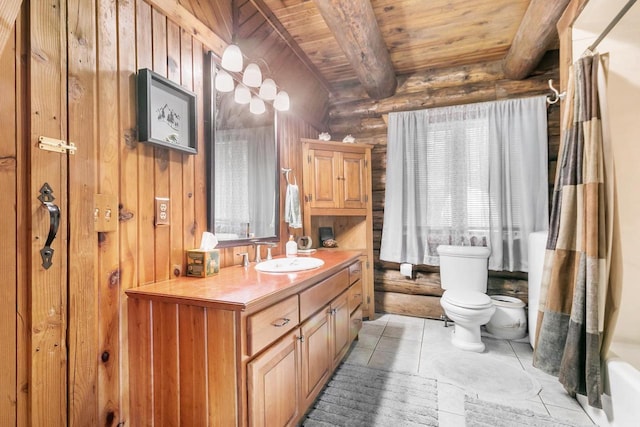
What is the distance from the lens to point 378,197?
3.31 metres

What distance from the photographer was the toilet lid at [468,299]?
226 cm

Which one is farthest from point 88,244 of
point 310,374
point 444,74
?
point 444,74

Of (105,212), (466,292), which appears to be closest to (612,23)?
(466,292)

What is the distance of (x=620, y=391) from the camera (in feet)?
4.42

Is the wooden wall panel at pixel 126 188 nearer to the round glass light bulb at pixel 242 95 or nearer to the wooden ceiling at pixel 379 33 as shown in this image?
the wooden ceiling at pixel 379 33

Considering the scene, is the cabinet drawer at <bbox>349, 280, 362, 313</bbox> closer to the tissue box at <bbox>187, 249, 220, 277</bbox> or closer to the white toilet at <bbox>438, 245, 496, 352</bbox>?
the white toilet at <bbox>438, 245, 496, 352</bbox>

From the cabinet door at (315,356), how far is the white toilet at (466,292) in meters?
1.20

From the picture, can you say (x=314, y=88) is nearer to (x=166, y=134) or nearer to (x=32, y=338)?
(x=166, y=134)

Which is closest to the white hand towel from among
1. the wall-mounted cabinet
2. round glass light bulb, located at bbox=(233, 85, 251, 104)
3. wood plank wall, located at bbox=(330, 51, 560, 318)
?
the wall-mounted cabinet

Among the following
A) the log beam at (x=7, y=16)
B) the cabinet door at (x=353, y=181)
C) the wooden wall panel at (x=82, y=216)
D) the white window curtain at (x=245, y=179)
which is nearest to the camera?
the log beam at (x=7, y=16)

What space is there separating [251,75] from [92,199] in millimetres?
1162

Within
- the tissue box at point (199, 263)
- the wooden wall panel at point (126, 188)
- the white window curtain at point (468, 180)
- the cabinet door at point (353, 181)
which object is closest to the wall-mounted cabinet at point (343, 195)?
the cabinet door at point (353, 181)

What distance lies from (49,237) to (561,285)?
2422 mm

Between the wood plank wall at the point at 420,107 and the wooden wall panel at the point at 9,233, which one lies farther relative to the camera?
the wood plank wall at the point at 420,107
